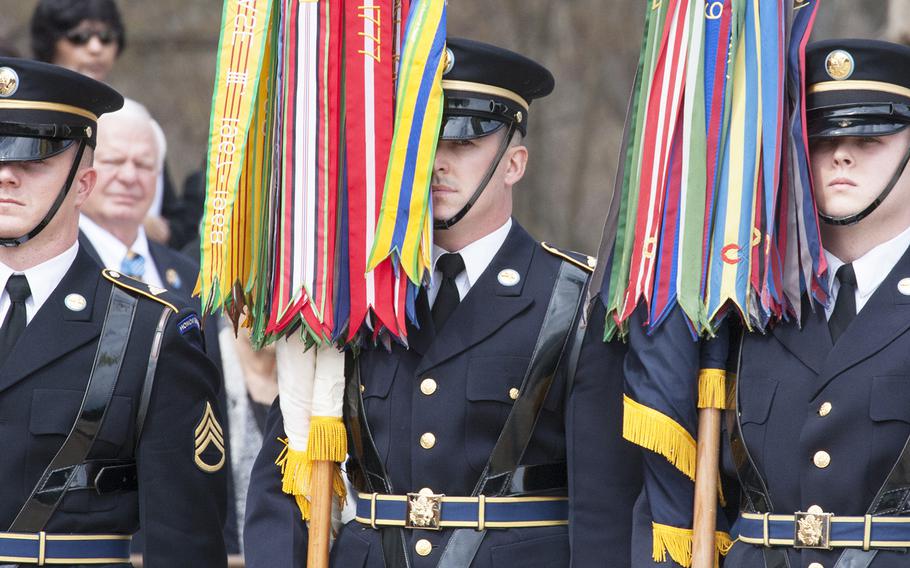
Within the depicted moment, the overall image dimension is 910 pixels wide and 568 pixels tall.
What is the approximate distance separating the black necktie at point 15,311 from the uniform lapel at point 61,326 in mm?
46

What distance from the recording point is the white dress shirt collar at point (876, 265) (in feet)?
20.0

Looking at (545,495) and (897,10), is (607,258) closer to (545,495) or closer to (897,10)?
(545,495)

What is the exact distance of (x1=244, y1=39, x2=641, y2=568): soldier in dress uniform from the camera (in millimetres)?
6355

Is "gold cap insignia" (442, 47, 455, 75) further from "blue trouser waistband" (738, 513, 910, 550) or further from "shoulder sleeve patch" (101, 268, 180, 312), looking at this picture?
"blue trouser waistband" (738, 513, 910, 550)

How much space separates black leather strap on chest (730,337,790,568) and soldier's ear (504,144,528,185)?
3.32ft

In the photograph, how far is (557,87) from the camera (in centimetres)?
1593

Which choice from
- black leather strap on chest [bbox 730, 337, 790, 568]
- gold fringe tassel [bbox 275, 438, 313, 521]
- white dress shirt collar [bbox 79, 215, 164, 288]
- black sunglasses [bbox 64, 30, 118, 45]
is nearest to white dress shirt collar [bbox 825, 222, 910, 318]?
black leather strap on chest [bbox 730, 337, 790, 568]

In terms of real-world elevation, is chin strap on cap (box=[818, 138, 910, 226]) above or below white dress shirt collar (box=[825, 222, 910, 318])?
above

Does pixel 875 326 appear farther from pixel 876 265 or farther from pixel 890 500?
pixel 890 500

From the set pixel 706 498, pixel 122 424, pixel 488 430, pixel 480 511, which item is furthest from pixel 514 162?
pixel 122 424

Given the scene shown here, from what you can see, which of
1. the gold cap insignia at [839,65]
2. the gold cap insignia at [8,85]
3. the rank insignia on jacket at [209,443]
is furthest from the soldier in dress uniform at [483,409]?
the gold cap insignia at [8,85]

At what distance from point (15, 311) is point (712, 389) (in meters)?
2.33

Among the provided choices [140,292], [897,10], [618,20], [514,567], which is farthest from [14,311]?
[618,20]

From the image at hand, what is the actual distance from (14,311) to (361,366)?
1.17 m
